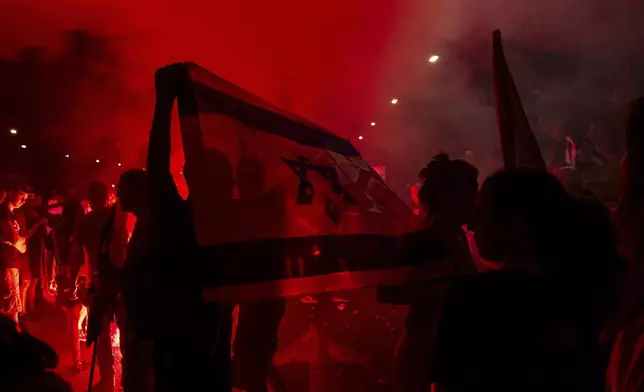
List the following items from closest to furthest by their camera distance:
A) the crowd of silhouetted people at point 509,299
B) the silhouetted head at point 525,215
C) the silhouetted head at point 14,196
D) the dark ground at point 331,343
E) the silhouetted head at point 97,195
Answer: the crowd of silhouetted people at point 509,299 → the silhouetted head at point 525,215 → the silhouetted head at point 97,195 → the dark ground at point 331,343 → the silhouetted head at point 14,196

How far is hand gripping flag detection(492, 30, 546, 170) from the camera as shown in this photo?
204 centimetres

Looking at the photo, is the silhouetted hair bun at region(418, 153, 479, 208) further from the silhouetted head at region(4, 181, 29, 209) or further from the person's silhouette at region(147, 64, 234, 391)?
the silhouetted head at region(4, 181, 29, 209)

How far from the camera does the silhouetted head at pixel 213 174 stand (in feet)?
4.64

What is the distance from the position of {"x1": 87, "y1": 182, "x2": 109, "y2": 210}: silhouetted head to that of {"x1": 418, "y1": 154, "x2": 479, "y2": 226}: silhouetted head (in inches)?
94.3

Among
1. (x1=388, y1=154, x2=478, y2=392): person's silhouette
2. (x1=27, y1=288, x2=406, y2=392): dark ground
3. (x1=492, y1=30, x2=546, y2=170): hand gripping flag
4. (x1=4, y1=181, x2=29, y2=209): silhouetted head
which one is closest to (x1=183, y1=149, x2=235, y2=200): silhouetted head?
(x1=388, y1=154, x2=478, y2=392): person's silhouette

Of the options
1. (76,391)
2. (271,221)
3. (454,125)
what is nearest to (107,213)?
(76,391)

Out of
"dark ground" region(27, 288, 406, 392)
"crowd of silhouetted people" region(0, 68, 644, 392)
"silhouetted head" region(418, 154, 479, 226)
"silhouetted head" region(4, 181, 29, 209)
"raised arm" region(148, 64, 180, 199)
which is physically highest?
"silhouetted head" region(4, 181, 29, 209)

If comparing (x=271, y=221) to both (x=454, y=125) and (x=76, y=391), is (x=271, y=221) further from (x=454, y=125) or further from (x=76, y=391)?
(x=454, y=125)

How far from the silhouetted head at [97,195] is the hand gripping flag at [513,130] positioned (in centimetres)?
271

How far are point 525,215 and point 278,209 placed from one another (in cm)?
64

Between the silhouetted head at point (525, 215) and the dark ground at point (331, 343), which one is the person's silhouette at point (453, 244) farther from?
the dark ground at point (331, 343)

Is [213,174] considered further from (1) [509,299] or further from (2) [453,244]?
(2) [453,244]

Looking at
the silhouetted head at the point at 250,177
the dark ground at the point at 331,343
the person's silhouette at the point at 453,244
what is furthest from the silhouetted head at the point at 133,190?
the dark ground at the point at 331,343

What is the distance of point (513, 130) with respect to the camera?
2.07m
